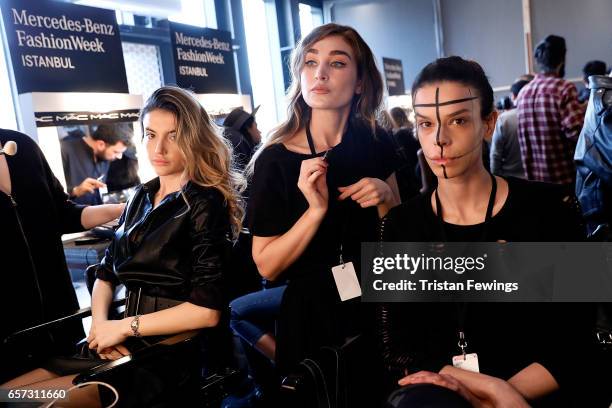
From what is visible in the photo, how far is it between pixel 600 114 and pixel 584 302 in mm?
1188

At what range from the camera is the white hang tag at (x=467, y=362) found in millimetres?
1325

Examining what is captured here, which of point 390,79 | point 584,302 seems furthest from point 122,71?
point 390,79

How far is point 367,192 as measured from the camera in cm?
165

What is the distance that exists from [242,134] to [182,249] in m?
2.20

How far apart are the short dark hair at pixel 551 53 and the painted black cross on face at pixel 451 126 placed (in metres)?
2.47

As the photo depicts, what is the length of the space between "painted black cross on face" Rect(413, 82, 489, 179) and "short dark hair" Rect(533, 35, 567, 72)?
247cm

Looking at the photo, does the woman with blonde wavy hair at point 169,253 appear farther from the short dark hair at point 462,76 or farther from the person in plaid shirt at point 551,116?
the person in plaid shirt at point 551,116

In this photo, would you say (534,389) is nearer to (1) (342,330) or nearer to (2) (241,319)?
(1) (342,330)

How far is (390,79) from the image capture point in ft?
25.0

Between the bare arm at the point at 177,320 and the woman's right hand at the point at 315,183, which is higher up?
the woman's right hand at the point at 315,183

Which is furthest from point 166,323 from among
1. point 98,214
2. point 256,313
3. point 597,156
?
point 597,156

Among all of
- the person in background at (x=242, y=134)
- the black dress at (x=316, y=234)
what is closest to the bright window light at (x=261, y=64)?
the person in background at (x=242, y=134)

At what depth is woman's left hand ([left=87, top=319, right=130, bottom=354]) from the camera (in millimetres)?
1798

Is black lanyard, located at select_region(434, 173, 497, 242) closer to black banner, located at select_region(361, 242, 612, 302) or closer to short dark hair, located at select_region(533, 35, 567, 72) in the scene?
black banner, located at select_region(361, 242, 612, 302)
